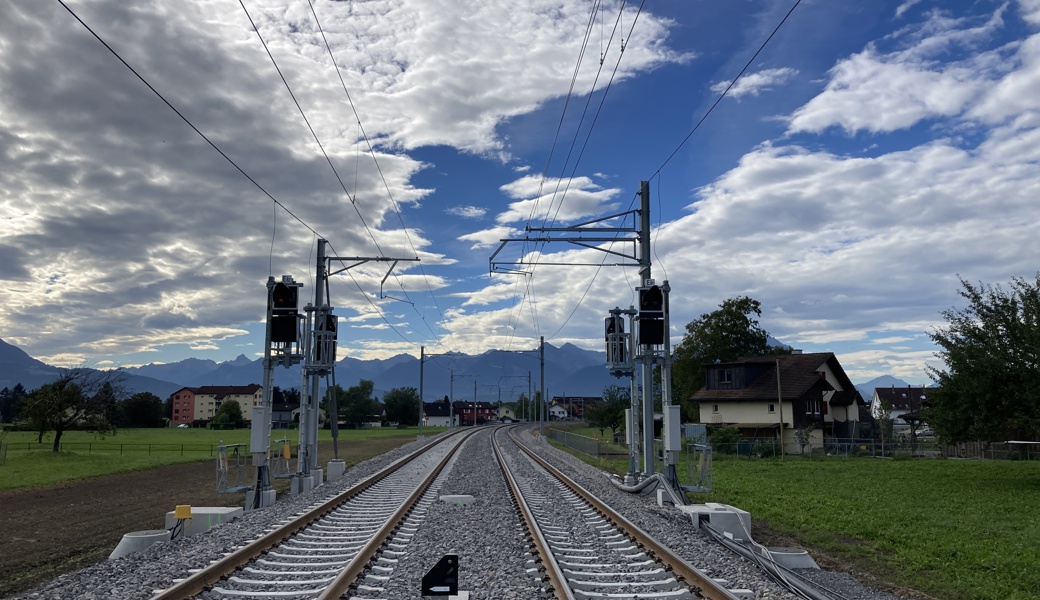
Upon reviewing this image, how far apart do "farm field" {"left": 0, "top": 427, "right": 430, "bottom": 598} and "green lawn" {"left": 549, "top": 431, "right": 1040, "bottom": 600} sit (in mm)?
12468

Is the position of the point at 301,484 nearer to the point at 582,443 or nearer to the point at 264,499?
the point at 264,499

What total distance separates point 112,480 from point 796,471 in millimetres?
27989

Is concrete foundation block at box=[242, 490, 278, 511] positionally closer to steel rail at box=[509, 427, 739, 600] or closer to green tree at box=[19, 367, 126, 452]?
steel rail at box=[509, 427, 739, 600]

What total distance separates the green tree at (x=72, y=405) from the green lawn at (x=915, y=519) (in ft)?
114

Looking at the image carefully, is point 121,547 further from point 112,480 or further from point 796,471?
point 796,471

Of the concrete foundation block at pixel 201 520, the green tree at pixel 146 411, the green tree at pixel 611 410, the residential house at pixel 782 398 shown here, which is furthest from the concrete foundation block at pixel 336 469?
the green tree at pixel 146 411

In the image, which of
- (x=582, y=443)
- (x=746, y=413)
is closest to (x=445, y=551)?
(x=582, y=443)

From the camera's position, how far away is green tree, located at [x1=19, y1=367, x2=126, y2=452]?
4791cm

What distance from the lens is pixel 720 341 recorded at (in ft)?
223

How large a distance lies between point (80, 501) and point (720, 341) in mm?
53220

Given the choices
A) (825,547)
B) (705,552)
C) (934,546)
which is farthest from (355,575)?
(934,546)

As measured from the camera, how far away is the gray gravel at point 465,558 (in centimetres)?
845

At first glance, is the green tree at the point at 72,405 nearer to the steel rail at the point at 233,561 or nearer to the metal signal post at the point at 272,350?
the metal signal post at the point at 272,350

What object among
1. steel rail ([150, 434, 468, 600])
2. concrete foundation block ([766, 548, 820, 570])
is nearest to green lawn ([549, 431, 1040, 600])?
concrete foundation block ([766, 548, 820, 570])
